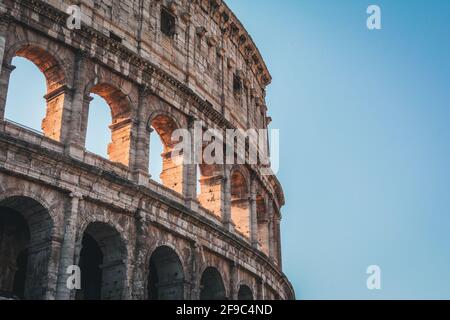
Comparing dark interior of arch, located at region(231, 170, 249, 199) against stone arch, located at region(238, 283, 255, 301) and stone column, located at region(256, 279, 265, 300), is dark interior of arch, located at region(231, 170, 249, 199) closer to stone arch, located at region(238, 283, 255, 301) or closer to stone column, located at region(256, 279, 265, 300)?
stone column, located at region(256, 279, 265, 300)

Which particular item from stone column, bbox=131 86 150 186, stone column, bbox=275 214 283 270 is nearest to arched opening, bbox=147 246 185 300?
stone column, bbox=131 86 150 186

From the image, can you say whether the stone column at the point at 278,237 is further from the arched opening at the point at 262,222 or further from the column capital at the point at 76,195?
the column capital at the point at 76,195

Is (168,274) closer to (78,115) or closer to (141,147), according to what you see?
(141,147)

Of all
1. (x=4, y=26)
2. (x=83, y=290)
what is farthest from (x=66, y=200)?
(x=4, y=26)

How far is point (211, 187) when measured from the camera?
79.3 feet

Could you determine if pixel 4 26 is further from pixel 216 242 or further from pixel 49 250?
pixel 216 242

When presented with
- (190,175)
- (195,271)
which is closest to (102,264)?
(195,271)

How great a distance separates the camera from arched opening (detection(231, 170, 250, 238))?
84.7 feet

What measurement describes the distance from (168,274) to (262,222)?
8.36 m

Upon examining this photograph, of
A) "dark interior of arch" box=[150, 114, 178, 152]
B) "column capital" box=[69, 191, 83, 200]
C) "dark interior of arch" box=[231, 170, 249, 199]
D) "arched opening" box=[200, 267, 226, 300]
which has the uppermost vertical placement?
"dark interior of arch" box=[150, 114, 178, 152]

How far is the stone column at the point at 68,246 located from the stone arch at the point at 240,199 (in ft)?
29.8

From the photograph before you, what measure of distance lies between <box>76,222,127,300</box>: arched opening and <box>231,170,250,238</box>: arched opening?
23.4 ft

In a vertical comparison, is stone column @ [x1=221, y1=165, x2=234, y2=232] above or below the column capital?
above

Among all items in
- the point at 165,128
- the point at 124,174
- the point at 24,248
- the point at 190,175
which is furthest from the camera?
the point at 165,128
